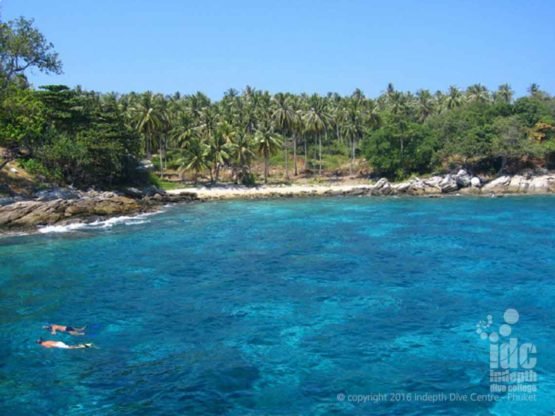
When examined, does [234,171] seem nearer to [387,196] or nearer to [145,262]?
[387,196]

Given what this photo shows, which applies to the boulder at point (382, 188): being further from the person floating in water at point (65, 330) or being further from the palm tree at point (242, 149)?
the person floating in water at point (65, 330)

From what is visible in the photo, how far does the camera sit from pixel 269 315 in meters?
26.3

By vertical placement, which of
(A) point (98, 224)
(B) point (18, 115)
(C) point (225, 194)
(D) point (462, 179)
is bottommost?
(A) point (98, 224)

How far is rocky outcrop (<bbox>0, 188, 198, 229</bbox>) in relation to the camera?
2076 inches

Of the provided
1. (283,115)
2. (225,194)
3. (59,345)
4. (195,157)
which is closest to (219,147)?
(195,157)

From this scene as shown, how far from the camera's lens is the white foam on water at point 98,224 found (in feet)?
169

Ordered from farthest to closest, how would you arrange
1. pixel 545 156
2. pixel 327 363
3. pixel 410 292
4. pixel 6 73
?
1. pixel 545 156
2. pixel 6 73
3. pixel 410 292
4. pixel 327 363

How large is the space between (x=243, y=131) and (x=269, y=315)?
65.6 meters

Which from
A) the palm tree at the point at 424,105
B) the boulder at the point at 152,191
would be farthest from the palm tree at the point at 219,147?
the palm tree at the point at 424,105

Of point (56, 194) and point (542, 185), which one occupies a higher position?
point (56, 194)

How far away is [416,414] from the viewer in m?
16.9

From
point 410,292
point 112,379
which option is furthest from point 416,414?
point 410,292

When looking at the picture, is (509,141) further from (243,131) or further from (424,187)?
(243,131)

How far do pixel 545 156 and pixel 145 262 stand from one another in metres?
71.7
